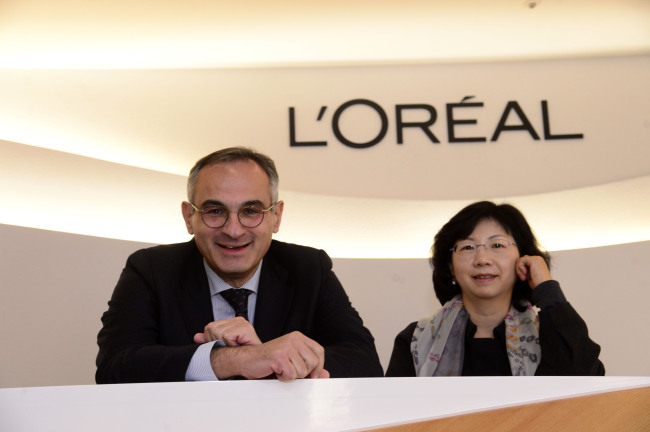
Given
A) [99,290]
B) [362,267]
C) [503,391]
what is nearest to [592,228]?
[362,267]

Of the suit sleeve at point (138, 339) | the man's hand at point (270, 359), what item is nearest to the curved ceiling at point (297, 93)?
the suit sleeve at point (138, 339)

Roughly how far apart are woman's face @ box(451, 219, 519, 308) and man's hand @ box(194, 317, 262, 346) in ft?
3.91

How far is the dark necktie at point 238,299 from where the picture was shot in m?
2.13

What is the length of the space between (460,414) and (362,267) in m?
2.40

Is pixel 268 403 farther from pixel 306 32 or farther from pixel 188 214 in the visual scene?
pixel 306 32

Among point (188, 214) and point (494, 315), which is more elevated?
point (188, 214)

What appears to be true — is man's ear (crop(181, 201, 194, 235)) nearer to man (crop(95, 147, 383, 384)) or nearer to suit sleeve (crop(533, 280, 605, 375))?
man (crop(95, 147, 383, 384))

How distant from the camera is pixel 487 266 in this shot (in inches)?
99.4

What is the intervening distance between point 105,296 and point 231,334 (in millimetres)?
1707

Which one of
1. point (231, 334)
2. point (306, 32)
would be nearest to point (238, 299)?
point (231, 334)

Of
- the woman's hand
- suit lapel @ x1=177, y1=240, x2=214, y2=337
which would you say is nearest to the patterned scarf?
the woman's hand

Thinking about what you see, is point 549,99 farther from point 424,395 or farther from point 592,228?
point 424,395

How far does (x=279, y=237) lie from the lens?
348 centimetres

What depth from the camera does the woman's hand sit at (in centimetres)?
248
